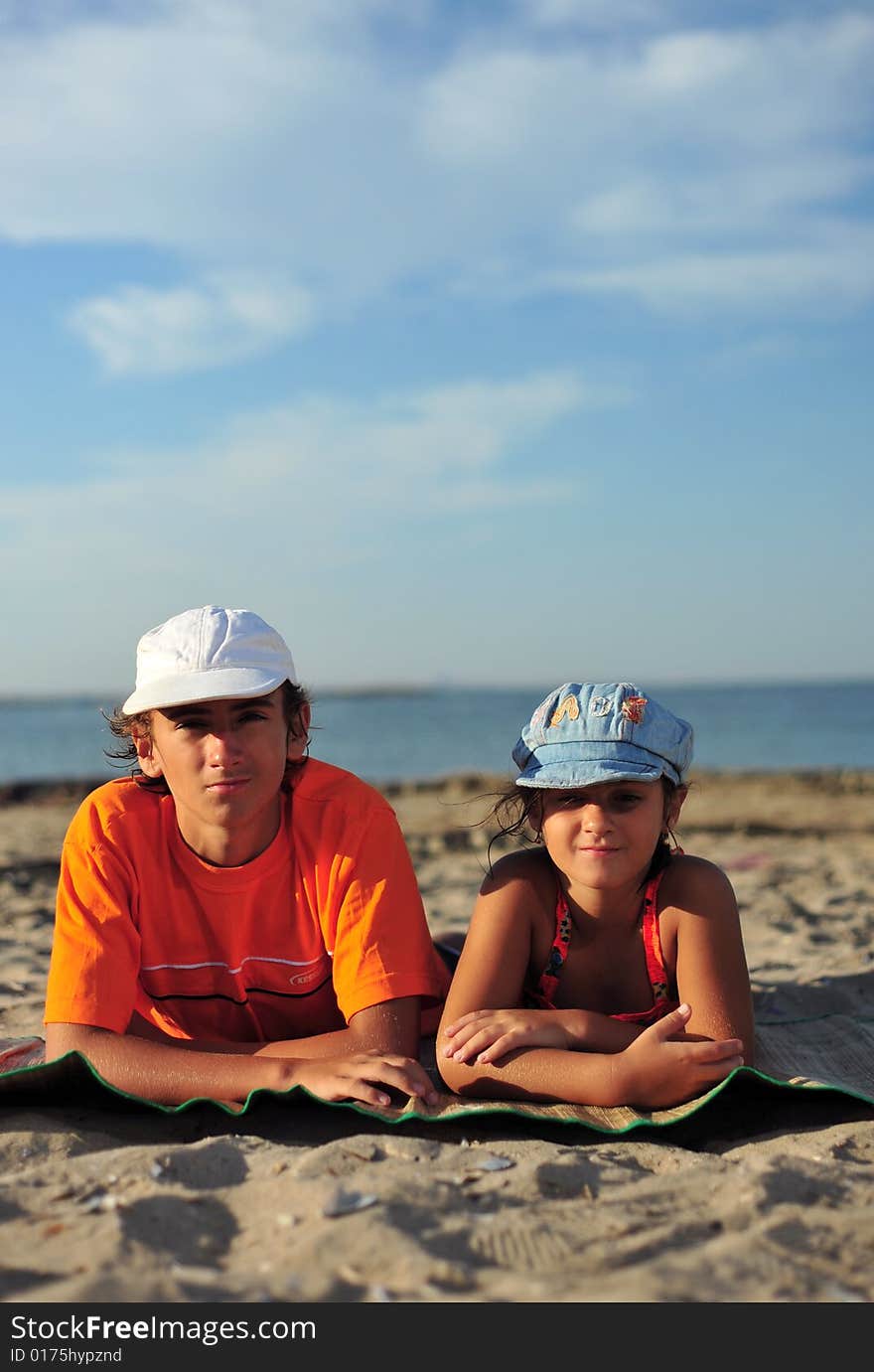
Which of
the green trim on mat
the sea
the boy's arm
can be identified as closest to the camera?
the green trim on mat

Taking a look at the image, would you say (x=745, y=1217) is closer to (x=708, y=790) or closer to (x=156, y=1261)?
(x=156, y=1261)

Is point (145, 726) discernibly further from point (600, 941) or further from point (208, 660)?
point (600, 941)

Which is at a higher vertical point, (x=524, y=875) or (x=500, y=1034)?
(x=524, y=875)

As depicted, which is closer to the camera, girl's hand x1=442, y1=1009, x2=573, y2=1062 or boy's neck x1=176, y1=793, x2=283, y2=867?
girl's hand x1=442, y1=1009, x2=573, y2=1062

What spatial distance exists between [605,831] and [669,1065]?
63cm

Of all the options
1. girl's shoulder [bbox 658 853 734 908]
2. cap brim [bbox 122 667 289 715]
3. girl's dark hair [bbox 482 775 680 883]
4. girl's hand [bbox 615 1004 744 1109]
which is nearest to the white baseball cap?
cap brim [bbox 122 667 289 715]

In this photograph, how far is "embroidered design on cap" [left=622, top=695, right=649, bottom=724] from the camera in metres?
3.27

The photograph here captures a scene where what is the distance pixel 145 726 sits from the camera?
3357mm

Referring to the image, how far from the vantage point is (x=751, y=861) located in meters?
7.85

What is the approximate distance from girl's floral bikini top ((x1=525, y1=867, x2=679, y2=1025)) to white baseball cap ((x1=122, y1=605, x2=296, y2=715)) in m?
1.08

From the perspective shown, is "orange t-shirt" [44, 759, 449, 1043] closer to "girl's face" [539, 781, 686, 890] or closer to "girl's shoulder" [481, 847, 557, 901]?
"girl's shoulder" [481, 847, 557, 901]

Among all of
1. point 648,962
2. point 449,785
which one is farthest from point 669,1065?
point 449,785
